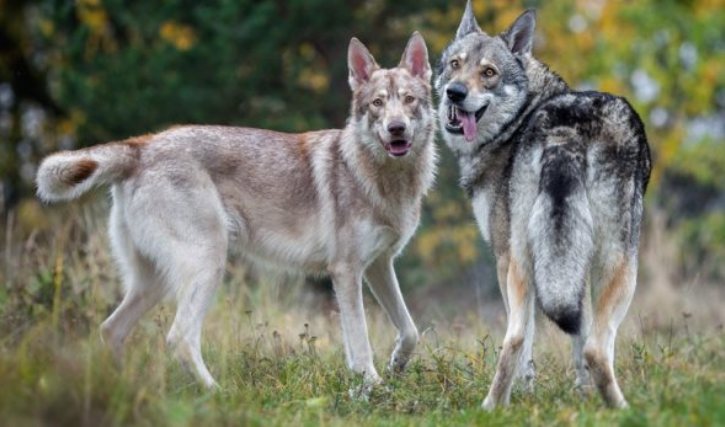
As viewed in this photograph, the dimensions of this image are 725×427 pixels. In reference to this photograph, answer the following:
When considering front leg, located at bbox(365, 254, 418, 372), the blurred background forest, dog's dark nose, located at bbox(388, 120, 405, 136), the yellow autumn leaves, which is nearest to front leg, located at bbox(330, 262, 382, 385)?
front leg, located at bbox(365, 254, 418, 372)

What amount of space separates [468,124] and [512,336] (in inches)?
59.6

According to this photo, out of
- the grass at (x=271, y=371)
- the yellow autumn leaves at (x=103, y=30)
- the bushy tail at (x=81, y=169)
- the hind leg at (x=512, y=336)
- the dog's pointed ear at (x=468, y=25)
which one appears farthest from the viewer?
the yellow autumn leaves at (x=103, y=30)

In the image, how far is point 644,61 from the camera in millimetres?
18438

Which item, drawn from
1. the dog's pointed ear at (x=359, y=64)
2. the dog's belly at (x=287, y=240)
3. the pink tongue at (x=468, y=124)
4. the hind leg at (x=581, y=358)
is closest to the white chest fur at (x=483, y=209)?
the pink tongue at (x=468, y=124)

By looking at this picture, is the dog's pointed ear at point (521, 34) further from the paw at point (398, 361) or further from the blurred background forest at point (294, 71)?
the blurred background forest at point (294, 71)

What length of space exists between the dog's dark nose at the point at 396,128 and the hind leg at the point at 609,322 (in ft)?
6.36

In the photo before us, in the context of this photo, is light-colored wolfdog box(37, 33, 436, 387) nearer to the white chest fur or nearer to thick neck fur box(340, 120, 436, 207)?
thick neck fur box(340, 120, 436, 207)

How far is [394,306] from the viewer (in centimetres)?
700

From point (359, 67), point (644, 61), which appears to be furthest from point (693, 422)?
point (644, 61)

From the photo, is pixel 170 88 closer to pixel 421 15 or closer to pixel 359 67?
pixel 421 15

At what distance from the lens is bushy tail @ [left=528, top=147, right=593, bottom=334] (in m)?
4.93

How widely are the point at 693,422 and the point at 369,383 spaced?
2.20m

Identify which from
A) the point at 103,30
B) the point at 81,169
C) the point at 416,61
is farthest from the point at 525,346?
the point at 103,30

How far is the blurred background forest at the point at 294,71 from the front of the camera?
514 inches
